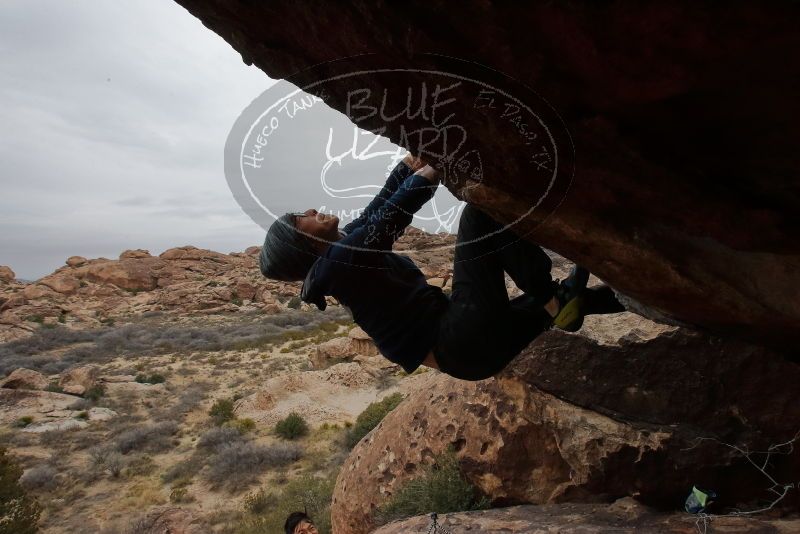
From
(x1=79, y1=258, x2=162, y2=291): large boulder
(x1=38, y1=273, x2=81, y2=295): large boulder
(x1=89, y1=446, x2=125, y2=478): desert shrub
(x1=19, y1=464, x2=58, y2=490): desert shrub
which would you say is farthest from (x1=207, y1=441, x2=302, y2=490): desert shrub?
(x1=79, y1=258, x2=162, y2=291): large boulder

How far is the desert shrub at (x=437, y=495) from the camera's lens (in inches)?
172

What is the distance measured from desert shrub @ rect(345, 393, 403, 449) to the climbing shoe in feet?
24.1

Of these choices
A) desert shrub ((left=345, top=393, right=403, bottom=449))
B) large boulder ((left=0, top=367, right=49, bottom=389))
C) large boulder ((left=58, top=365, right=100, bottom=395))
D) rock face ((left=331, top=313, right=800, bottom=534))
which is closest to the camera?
rock face ((left=331, top=313, right=800, bottom=534))

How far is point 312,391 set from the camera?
11.8 m

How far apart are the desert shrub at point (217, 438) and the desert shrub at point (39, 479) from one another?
2.51m

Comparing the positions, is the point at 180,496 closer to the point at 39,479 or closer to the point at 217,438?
the point at 217,438

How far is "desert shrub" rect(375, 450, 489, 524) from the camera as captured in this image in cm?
436

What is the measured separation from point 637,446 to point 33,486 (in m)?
9.82

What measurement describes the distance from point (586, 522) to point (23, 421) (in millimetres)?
12886

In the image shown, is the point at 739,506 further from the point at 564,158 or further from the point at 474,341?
the point at 564,158

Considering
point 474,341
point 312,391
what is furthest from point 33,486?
point 474,341

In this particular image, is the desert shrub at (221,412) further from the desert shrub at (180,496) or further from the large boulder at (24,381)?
the large boulder at (24,381)

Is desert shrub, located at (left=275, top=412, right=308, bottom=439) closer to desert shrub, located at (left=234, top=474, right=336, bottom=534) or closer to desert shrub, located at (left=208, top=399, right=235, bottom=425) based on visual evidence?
desert shrub, located at (left=208, top=399, right=235, bottom=425)

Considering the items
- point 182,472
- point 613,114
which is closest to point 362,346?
point 182,472
